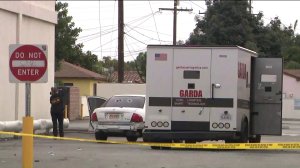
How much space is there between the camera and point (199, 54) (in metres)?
16.6

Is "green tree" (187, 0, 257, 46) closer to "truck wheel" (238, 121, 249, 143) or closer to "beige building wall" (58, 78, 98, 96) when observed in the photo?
"beige building wall" (58, 78, 98, 96)

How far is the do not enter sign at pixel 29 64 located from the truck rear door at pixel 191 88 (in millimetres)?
6606

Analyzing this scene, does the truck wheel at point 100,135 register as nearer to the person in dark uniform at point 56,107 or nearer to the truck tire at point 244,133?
→ the person in dark uniform at point 56,107

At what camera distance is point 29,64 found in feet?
34.6

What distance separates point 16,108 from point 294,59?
195 ft

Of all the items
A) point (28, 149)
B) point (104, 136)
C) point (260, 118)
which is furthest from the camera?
point (104, 136)

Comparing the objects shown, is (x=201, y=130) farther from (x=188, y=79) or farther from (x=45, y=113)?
(x=45, y=113)

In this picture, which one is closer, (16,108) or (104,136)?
(104,136)

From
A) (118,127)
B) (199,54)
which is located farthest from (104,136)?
(199,54)

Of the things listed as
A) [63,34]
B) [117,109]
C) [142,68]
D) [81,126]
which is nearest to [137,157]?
[117,109]

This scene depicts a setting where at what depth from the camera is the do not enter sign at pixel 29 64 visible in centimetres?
1051

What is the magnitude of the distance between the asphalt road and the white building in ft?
10.6

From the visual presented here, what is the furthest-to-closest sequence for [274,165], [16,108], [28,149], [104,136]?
[16,108] < [104,136] < [274,165] < [28,149]

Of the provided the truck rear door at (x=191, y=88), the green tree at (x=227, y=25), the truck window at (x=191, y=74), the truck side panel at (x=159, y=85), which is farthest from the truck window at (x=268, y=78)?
the green tree at (x=227, y=25)
